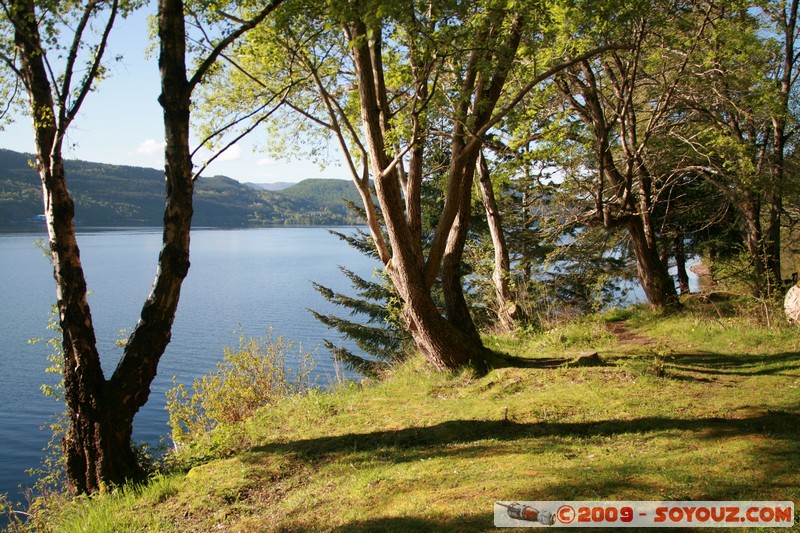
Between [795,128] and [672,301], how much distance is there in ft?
15.5

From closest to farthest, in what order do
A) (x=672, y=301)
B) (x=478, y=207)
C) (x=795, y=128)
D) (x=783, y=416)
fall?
(x=783, y=416), (x=672, y=301), (x=795, y=128), (x=478, y=207)

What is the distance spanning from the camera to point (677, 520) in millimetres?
3041

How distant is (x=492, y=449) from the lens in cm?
478

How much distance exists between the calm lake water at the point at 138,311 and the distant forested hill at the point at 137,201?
13122 millimetres

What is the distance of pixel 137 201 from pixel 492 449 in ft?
384

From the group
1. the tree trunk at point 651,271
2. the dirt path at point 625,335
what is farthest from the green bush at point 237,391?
the tree trunk at point 651,271

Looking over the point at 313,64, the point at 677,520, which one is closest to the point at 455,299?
the point at 313,64

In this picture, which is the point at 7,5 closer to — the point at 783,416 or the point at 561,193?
the point at 783,416

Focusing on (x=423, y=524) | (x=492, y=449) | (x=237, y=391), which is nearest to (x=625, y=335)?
(x=492, y=449)

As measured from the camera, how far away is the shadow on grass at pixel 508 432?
180 inches

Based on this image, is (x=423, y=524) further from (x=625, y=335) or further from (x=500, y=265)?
(x=500, y=265)

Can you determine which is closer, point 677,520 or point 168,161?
point 677,520

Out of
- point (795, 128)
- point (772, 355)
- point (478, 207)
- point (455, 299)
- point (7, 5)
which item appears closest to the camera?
point (7, 5)

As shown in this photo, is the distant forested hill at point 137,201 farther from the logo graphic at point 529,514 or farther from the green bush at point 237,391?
the logo graphic at point 529,514
